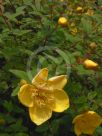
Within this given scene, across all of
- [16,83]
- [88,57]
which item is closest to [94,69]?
[88,57]

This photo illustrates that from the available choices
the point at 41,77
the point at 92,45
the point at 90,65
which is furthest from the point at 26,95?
the point at 92,45

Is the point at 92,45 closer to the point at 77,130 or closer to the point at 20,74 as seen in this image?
the point at 77,130

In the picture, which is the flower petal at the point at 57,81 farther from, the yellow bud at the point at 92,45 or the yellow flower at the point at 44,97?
the yellow bud at the point at 92,45

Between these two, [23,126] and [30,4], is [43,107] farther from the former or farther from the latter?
[30,4]

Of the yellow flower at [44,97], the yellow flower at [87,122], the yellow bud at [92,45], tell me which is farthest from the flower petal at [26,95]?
the yellow bud at [92,45]

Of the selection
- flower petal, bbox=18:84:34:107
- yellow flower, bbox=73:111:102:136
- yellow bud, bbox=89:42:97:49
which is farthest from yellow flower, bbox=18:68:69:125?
yellow bud, bbox=89:42:97:49

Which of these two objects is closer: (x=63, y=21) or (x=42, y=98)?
(x=42, y=98)

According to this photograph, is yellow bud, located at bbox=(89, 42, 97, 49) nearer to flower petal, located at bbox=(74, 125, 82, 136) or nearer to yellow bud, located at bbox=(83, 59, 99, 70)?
yellow bud, located at bbox=(83, 59, 99, 70)
